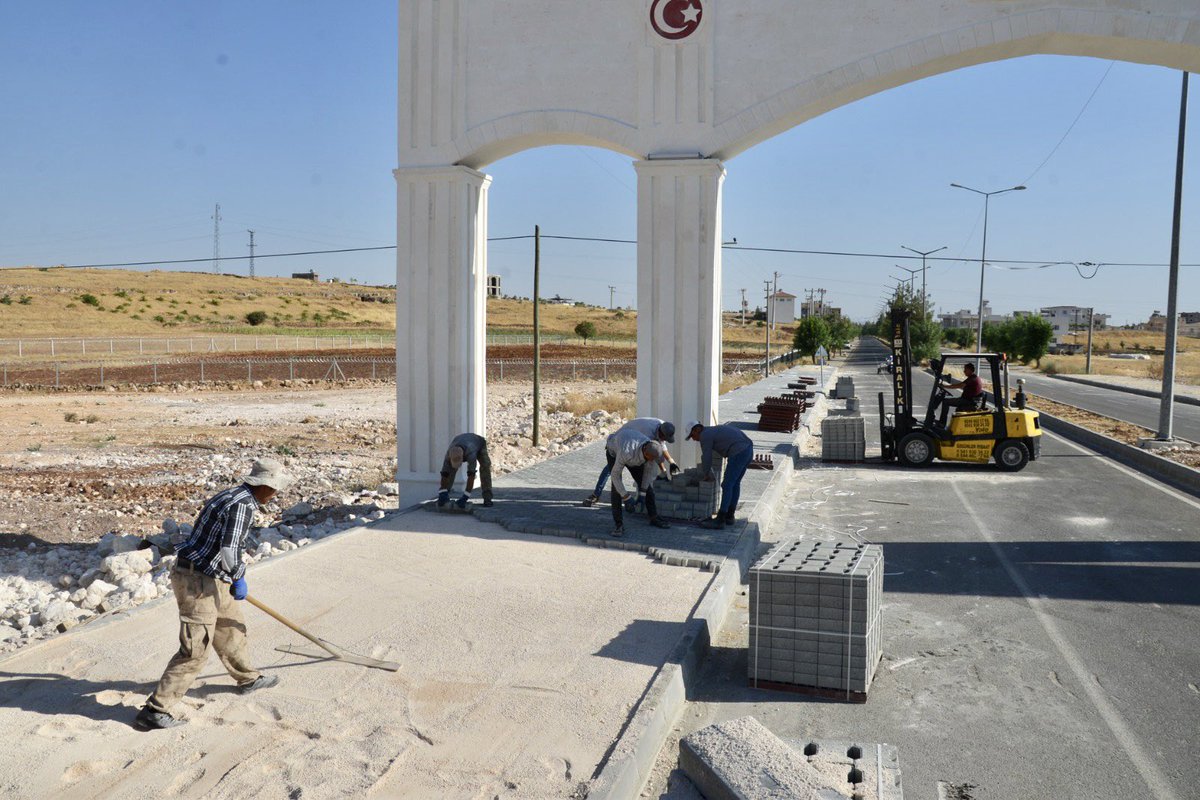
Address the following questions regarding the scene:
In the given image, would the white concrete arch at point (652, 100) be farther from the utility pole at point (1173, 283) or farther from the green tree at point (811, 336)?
the green tree at point (811, 336)

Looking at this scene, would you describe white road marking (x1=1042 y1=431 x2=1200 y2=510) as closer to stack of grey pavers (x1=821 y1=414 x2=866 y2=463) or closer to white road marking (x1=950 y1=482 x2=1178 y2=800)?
stack of grey pavers (x1=821 y1=414 x2=866 y2=463)

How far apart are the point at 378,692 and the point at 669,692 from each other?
208 centimetres

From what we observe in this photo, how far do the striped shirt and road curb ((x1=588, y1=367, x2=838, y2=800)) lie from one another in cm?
290

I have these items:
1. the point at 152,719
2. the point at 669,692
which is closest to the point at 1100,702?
the point at 669,692

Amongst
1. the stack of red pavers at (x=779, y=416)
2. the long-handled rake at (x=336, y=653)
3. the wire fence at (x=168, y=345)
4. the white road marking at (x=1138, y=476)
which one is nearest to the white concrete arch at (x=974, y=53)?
the white road marking at (x=1138, y=476)

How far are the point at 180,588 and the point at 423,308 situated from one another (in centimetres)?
858

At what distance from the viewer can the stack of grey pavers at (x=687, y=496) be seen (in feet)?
40.3

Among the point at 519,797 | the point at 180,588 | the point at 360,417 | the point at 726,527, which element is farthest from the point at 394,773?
the point at 360,417

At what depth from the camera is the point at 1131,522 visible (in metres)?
13.4

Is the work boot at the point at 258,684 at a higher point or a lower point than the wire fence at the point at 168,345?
lower

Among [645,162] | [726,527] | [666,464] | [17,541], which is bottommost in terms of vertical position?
[17,541]

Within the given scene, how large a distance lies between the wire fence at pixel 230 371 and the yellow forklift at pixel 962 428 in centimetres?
3229

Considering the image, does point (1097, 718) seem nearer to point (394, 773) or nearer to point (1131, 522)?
point (394, 773)

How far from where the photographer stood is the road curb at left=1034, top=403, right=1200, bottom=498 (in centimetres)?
1667
